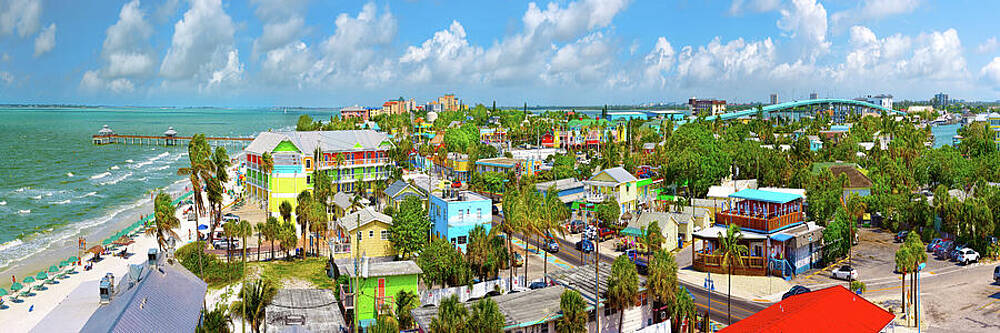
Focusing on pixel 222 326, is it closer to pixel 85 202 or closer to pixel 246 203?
pixel 246 203

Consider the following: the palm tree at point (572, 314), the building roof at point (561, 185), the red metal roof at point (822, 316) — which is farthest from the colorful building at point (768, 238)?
the building roof at point (561, 185)

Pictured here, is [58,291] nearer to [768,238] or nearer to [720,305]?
[720,305]

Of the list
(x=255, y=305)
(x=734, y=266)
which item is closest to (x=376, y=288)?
(x=255, y=305)

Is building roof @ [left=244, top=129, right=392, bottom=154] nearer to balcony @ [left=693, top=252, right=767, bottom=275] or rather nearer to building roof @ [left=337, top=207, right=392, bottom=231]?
building roof @ [left=337, top=207, right=392, bottom=231]

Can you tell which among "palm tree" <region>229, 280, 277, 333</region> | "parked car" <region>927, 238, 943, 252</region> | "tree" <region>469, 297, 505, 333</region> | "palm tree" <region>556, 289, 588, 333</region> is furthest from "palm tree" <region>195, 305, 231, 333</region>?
"parked car" <region>927, 238, 943, 252</region>

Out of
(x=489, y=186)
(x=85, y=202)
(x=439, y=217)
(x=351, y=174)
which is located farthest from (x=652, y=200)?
(x=85, y=202)

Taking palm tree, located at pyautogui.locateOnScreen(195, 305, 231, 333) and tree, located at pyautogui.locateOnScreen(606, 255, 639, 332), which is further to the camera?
tree, located at pyautogui.locateOnScreen(606, 255, 639, 332)
